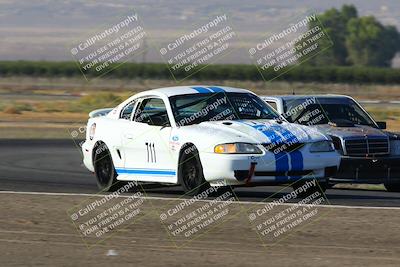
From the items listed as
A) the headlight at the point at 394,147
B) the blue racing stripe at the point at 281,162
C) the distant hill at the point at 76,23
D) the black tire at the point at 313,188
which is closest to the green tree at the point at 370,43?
the distant hill at the point at 76,23

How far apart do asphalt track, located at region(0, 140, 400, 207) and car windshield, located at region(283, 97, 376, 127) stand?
104 cm

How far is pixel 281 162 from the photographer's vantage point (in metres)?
13.2

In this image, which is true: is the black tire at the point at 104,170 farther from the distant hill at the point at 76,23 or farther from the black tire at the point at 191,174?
the distant hill at the point at 76,23

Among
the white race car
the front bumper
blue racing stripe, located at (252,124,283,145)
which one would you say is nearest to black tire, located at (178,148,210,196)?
the white race car

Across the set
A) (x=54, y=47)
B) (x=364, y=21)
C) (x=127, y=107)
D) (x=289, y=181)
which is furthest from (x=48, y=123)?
(x=54, y=47)

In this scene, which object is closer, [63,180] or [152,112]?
[152,112]

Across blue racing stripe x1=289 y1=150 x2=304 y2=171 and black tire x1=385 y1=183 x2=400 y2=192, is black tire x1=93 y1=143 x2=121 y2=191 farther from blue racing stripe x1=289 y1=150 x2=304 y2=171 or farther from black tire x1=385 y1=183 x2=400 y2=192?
black tire x1=385 y1=183 x2=400 y2=192

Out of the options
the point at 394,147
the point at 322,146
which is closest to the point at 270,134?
the point at 322,146

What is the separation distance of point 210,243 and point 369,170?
5.11m

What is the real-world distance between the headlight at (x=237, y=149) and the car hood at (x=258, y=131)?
6cm

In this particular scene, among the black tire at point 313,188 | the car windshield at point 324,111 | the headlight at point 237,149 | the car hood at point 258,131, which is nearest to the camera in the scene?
the headlight at point 237,149

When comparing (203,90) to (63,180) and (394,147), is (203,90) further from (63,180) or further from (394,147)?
(63,180)

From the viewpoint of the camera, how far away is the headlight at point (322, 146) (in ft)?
44.2

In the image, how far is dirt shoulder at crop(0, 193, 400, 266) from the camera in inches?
361
